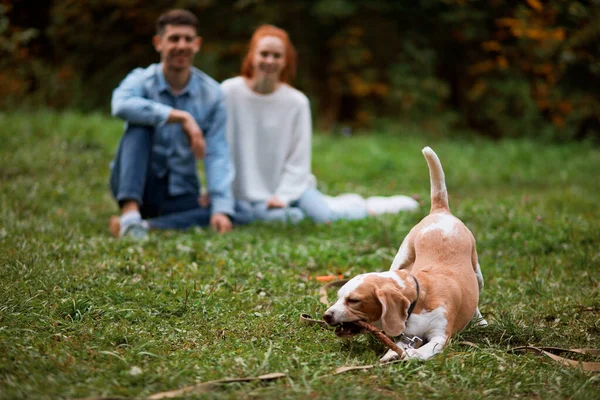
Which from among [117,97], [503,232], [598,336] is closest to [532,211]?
[503,232]

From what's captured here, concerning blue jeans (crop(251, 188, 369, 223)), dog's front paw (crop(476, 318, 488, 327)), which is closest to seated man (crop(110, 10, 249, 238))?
blue jeans (crop(251, 188, 369, 223))

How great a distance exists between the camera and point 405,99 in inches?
533

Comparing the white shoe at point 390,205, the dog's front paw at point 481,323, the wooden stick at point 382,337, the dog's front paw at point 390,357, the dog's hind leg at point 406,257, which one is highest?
the dog's hind leg at point 406,257

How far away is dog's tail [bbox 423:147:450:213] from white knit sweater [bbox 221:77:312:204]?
2609 mm

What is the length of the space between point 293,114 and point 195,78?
3.22ft

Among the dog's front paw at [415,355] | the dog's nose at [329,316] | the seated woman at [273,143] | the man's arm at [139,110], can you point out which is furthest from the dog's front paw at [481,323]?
the man's arm at [139,110]

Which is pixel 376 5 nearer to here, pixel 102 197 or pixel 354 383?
pixel 102 197

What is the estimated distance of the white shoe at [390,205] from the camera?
6187 mm

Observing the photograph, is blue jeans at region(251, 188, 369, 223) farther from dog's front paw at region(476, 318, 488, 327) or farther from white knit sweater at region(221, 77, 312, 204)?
dog's front paw at region(476, 318, 488, 327)

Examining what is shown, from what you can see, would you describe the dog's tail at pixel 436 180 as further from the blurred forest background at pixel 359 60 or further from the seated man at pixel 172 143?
the blurred forest background at pixel 359 60

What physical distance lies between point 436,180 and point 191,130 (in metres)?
2.42

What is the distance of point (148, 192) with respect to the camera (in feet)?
18.8

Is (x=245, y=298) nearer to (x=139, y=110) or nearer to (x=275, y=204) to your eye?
(x=139, y=110)

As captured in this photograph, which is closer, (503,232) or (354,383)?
(354,383)
